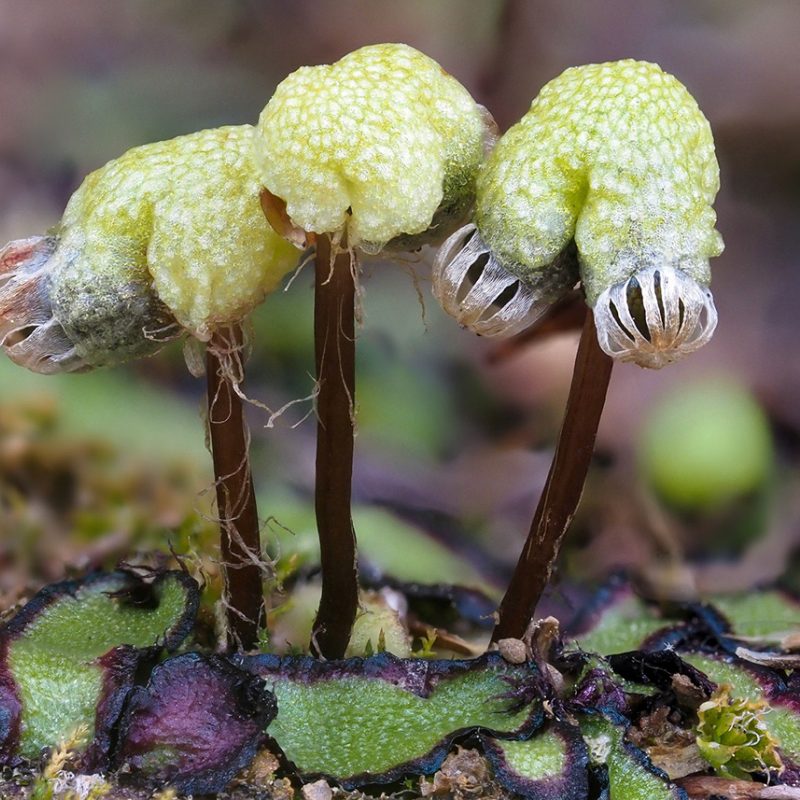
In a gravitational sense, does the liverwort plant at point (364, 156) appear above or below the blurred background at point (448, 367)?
above

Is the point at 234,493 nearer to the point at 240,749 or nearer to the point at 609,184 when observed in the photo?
the point at 240,749

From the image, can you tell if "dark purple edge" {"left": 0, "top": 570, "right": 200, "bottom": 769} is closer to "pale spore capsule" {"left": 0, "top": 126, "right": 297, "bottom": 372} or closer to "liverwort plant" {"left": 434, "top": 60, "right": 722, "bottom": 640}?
"pale spore capsule" {"left": 0, "top": 126, "right": 297, "bottom": 372}

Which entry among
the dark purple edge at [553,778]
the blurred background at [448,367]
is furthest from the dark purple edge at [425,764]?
the blurred background at [448,367]

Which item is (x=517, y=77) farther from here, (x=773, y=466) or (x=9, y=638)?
(x=9, y=638)

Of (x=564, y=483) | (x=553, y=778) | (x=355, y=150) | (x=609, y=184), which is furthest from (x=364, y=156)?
(x=553, y=778)

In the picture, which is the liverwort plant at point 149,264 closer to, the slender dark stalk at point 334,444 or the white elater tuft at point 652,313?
the slender dark stalk at point 334,444

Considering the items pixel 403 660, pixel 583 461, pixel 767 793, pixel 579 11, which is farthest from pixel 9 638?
pixel 579 11

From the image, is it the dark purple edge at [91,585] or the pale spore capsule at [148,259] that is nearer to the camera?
the pale spore capsule at [148,259]

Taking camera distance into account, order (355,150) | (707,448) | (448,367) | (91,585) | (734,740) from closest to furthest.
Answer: (355,150) → (734,740) → (91,585) → (707,448) → (448,367)
